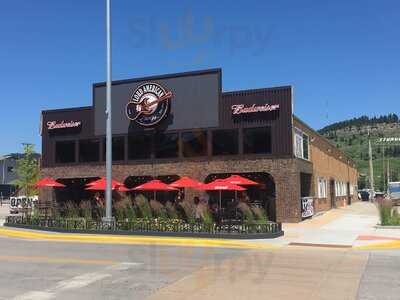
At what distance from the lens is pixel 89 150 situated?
1447 inches

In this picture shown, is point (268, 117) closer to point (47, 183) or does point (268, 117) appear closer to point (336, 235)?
point (336, 235)

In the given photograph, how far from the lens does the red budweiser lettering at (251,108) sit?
31.0 m

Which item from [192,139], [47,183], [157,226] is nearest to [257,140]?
[192,139]

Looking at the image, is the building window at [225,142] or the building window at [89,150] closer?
the building window at [225,142]

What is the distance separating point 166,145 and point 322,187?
14.8 metres

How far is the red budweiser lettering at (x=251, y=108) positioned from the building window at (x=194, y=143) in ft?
7.80

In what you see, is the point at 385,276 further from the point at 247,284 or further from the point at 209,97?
the point at 209,97

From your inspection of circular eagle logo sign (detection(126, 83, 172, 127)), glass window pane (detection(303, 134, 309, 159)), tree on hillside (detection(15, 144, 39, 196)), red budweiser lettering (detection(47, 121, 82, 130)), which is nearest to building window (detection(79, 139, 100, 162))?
red budweiser lettering (detection(47, 121, 82, 130))

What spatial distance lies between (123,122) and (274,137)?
10.1 metres

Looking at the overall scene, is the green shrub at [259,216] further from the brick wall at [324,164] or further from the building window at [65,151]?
the building window at [65,151]

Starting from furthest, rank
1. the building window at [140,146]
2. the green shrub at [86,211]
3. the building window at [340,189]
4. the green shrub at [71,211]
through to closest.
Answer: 1. the building window at [340,189]
2. the building window at [140,146]
3. the green shrub at [71,211]
4. the green shrub at [86,211]

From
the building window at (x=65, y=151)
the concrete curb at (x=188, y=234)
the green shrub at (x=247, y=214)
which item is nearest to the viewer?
the concrete curb at (x=188, y=234)

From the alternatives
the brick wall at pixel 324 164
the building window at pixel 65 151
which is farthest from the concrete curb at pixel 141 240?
the brick wall at pixel 324 164

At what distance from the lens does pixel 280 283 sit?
11055 millimetres
